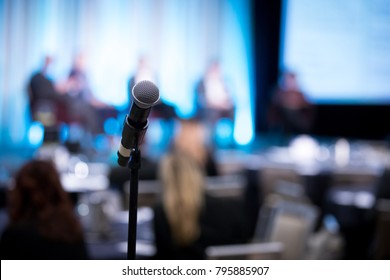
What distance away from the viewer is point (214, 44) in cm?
1359

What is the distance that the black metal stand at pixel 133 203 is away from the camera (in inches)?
53.9

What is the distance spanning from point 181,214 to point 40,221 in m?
0.92

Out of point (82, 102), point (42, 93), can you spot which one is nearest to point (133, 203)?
point (42, 93)

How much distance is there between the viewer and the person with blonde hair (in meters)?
3.28

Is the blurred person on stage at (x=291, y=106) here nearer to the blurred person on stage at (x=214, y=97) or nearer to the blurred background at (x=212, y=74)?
the blurred background at (x=212, y=74)

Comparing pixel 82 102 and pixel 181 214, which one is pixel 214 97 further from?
pixel 181 214

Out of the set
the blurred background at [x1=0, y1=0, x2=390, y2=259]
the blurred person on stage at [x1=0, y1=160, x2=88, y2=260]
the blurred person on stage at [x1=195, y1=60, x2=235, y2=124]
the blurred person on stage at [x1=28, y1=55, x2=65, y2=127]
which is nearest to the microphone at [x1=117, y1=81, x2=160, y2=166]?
the blurred person on stage at [x1=0, y1=160, x2=88, y2=260]

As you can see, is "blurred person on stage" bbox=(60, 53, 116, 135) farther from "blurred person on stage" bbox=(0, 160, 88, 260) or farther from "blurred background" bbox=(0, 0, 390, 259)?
"blurred person on stage" bbox=(0, 160, 88, 260)

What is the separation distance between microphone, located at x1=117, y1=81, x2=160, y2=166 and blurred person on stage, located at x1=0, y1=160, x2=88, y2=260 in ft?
3.89

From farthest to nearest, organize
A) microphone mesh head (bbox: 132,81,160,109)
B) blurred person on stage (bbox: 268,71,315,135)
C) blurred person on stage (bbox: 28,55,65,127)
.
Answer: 1. blurred person on stage (bbox: 268,71,315,135)
2. blurred person on stage (bbox: 28,55,65,127)
3. microphone mesh head (bbox: 132,81,160,109)

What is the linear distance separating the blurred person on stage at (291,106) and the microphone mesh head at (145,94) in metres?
10.1

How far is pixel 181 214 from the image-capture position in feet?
10.8

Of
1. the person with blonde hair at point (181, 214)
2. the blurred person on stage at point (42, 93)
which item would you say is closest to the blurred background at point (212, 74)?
the blurred person on stage at point (42, 93)
